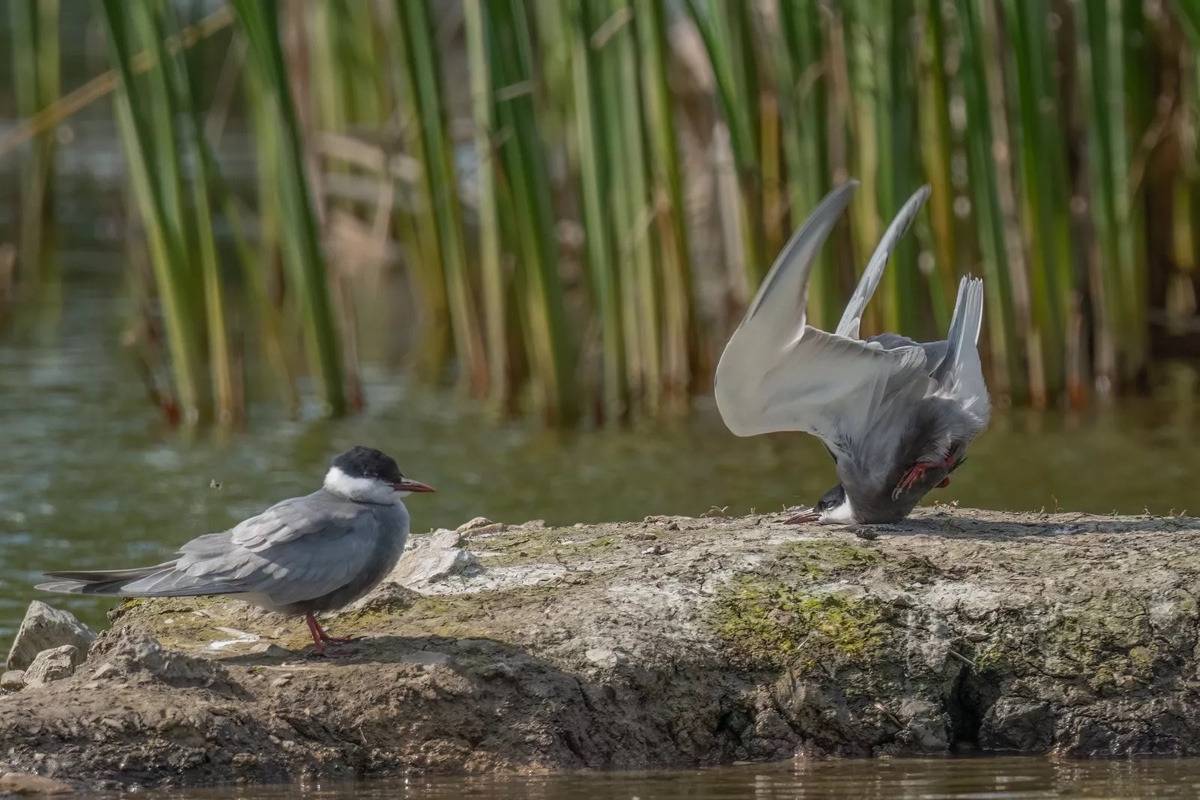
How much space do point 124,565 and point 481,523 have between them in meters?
2.19

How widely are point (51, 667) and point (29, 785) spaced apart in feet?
3.18

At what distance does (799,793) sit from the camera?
17.3 ft

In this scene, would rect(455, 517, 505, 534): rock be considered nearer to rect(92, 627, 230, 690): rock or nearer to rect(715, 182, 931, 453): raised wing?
rect(715, 182, 931, 453): raised wing

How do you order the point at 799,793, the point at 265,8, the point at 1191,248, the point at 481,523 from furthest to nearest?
the point at 1191,248, the point at 265,8, the point at 481,523, the point at 799,793

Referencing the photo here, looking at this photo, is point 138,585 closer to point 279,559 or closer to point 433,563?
point 279,559

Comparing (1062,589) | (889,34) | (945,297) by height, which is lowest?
(1062,589)

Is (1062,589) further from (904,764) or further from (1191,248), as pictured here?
(1191,248)

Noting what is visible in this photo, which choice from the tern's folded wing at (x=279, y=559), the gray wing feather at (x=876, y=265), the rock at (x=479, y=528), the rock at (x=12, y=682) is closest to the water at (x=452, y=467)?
the rock at (x=12, y=682)

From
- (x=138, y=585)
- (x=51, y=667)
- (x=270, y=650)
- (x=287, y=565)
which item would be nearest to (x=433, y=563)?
(x=270, y=650)

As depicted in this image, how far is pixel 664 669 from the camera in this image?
5.77 m

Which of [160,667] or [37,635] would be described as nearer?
[160,667]

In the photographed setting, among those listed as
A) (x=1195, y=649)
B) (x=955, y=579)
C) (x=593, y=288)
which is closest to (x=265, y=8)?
(x=593, y=288)

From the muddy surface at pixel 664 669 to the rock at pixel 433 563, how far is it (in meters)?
0.02

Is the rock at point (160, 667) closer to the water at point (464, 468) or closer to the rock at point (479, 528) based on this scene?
the rock at point (479, 528)
